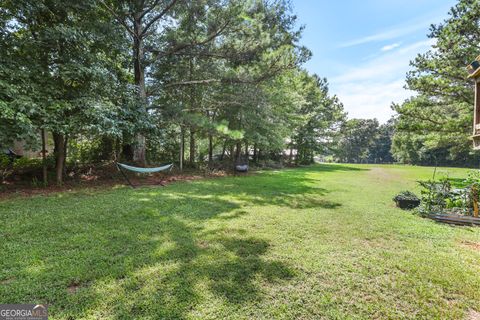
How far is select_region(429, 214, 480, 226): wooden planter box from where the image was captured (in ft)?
14.3

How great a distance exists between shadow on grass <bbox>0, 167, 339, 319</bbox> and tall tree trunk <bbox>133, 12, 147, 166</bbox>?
15.4ft

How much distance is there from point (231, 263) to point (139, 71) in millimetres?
8911

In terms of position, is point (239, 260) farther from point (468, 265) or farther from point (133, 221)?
point (468, 265)

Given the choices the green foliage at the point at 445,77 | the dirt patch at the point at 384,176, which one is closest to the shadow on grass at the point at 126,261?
the green foliage at the point at 445,77

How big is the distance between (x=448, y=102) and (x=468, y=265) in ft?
39.5

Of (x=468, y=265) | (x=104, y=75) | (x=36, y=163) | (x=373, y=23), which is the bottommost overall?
(x=468, y=265)

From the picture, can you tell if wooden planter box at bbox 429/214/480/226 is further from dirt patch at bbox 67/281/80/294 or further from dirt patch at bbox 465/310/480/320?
dirt patch at bbox 67/281/80/294

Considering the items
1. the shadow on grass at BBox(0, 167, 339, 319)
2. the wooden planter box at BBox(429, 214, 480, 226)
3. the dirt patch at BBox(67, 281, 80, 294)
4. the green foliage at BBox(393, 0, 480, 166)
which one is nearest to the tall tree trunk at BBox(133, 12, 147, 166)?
the shadow on grass at BBox(0, 167, 339, 319)

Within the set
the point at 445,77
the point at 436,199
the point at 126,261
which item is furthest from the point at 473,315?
the point at 445,77

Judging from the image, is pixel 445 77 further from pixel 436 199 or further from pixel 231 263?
pixel 231 263

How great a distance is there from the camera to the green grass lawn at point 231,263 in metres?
1.89

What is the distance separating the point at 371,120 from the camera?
181 ft

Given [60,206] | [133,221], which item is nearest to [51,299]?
[133,221]

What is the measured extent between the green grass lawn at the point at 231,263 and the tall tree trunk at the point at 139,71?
186 inches
